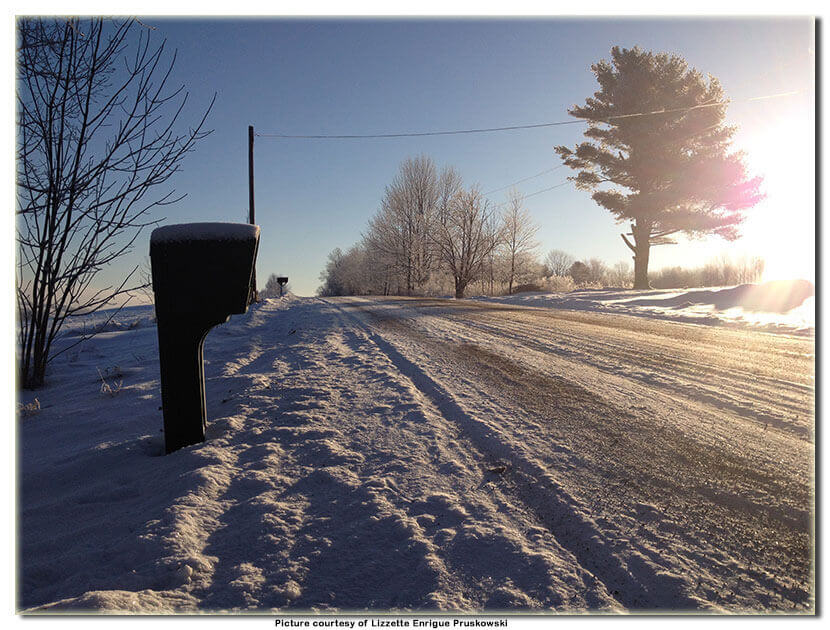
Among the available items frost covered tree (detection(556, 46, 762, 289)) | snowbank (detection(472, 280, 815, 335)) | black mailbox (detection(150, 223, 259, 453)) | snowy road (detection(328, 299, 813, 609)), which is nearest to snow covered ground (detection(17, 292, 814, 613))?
snowy road (detection(328, 299, 813, 609))

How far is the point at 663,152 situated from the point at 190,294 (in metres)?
23.3

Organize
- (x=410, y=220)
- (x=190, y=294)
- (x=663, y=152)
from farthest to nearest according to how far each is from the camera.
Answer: (x=410, y=220), (x=663, y=152), (x=190, y=294)

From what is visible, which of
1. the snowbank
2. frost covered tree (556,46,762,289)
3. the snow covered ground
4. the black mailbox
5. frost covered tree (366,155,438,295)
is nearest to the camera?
the snow covered ground

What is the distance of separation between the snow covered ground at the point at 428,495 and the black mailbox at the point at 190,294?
251mm

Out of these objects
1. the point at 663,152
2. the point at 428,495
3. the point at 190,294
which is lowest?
the point at 428,495

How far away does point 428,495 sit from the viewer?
6.08 feet

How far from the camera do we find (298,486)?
6.46ft

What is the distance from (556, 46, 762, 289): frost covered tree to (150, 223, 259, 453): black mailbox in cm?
2237

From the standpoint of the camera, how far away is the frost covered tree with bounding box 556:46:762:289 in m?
19.3

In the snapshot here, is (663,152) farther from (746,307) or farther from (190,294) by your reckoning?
(190,294)

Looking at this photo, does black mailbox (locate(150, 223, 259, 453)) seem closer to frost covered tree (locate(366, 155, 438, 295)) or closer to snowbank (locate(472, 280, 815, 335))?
snowbank (locate(472, 280, 815, 335))

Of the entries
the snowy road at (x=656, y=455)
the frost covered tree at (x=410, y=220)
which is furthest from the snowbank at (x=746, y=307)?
the frost covered tree at (x=410, y=220)

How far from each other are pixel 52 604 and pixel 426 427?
6.05 feet

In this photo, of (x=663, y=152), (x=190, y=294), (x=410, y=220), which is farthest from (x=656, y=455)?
(x=410, y=220)
